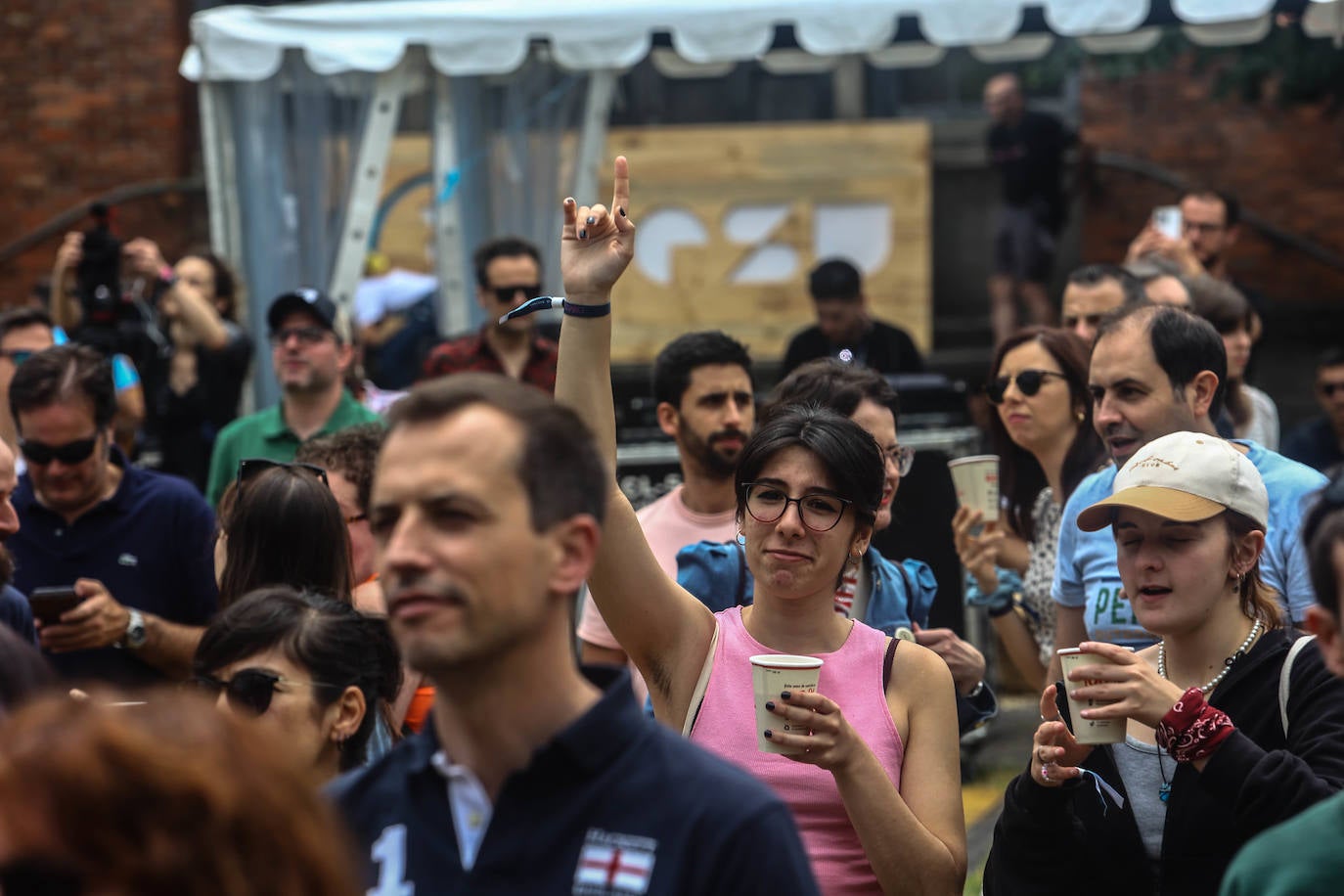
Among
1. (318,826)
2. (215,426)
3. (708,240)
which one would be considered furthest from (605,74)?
(318,826)

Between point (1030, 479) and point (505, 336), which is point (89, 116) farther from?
point (1030, 479)

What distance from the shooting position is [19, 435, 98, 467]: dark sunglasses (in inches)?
213

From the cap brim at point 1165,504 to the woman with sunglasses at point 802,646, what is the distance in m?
0.51

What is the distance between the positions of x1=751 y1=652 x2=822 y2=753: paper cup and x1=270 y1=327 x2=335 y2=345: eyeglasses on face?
4087 millimetres

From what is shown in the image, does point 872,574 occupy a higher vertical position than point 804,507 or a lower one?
lower

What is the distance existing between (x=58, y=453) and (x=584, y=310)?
280 cm

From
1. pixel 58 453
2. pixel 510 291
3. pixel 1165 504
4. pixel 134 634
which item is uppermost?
pixel 1165 504

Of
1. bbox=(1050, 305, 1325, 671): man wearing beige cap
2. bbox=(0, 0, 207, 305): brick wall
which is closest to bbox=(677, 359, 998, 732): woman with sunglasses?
bbox=(1050, 305, 1325, 671): man wearing beige cap

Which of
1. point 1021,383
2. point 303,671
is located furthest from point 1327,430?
point 303,671

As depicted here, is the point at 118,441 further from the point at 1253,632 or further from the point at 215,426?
the point at 1253,632

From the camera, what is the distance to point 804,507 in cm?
367

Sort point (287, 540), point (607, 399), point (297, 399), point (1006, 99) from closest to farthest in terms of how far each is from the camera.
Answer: point (607, 399), point (287, 540), point (297, 399), point (1006, 99)

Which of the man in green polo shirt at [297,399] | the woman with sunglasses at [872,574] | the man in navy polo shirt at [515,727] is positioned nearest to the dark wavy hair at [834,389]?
the woman with sunglasses at [872,574]

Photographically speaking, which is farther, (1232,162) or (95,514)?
(1232,162)
